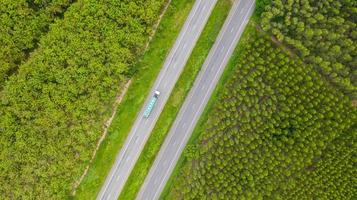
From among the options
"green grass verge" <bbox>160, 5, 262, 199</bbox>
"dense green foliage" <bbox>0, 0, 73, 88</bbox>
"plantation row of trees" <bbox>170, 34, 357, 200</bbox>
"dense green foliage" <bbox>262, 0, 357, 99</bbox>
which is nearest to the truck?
"green grass verge" <bbox>160, 5, 262, 199</bbox>

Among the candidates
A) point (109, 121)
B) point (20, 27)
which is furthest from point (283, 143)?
point (20, 27)

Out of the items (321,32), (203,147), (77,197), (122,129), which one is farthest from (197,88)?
(77,197)

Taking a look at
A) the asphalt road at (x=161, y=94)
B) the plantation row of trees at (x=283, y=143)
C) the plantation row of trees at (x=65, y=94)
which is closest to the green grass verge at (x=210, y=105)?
the plantation row of trees at (x=283, y=143)

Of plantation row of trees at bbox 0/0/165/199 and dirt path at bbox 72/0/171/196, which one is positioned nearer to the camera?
plantation row of trees at bbox 0/0/165/199

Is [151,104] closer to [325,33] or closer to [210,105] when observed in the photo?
[210,105]

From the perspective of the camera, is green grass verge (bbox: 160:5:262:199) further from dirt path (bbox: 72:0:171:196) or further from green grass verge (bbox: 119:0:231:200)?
dirt path (bbox: 72:0:171:196)

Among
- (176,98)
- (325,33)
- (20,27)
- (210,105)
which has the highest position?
(325,33)
